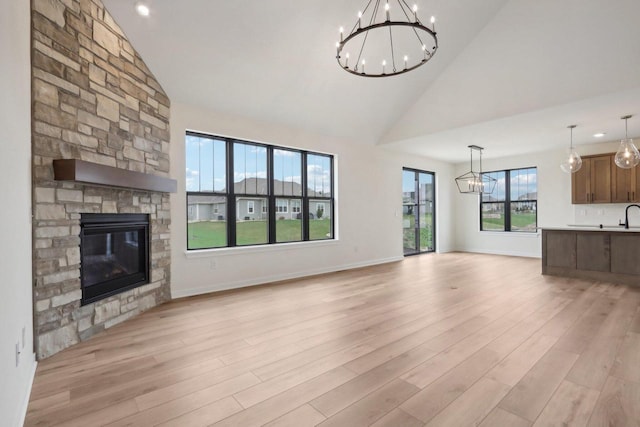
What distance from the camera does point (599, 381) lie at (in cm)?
213

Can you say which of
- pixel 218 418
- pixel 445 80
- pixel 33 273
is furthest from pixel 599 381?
pixel 445 80

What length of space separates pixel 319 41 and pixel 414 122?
9.21 feet

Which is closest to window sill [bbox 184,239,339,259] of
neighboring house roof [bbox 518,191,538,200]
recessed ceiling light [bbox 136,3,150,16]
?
recessed ceiling light [bbox 136,3,150,16]

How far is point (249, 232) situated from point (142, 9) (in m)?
3.21

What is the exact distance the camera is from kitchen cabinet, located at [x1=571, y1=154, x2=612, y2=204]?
6406mm

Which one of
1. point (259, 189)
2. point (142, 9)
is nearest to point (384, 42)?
point (259, 189)

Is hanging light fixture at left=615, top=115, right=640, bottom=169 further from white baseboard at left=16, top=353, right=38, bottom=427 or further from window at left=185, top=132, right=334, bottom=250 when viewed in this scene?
white baseboard at left=16, top=353, right=38, bottom=427

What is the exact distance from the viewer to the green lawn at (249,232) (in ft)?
15.3

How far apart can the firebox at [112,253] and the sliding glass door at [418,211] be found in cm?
612

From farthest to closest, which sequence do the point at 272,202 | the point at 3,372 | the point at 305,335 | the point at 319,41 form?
the point at 272,202, the point at 319,41, the point at 305,335, the point at 3,372

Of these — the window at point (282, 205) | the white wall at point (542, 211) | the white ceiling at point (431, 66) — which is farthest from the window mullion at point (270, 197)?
the white wall at point (542, 211)

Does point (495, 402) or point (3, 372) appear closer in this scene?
point (3, 372)

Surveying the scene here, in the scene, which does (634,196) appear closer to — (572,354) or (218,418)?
(572,354)

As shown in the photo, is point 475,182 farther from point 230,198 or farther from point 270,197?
point 230,198
